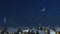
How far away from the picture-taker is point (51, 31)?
81.4 inches

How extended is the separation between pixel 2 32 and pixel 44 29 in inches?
25.5

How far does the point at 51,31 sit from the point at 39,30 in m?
0.18

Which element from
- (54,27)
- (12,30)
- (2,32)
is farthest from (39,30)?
(2,32)

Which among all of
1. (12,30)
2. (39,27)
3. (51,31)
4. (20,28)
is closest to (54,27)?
(51,31)

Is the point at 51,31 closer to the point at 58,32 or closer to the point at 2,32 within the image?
the point at 58,32

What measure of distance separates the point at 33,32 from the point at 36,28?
0.27ft

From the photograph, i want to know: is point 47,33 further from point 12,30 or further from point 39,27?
point 12,30

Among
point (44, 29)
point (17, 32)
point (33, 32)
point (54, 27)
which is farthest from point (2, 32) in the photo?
point (54, 27)

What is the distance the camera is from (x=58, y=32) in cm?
206

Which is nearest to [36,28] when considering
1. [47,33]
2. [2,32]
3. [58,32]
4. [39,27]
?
[39,27]

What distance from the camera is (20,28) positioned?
2041 millimetres

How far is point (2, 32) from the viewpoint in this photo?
2088 mm

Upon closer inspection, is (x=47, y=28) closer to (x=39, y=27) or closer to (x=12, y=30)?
(x=39, y=27)

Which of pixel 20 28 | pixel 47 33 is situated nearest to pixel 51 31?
pixel 47 33
